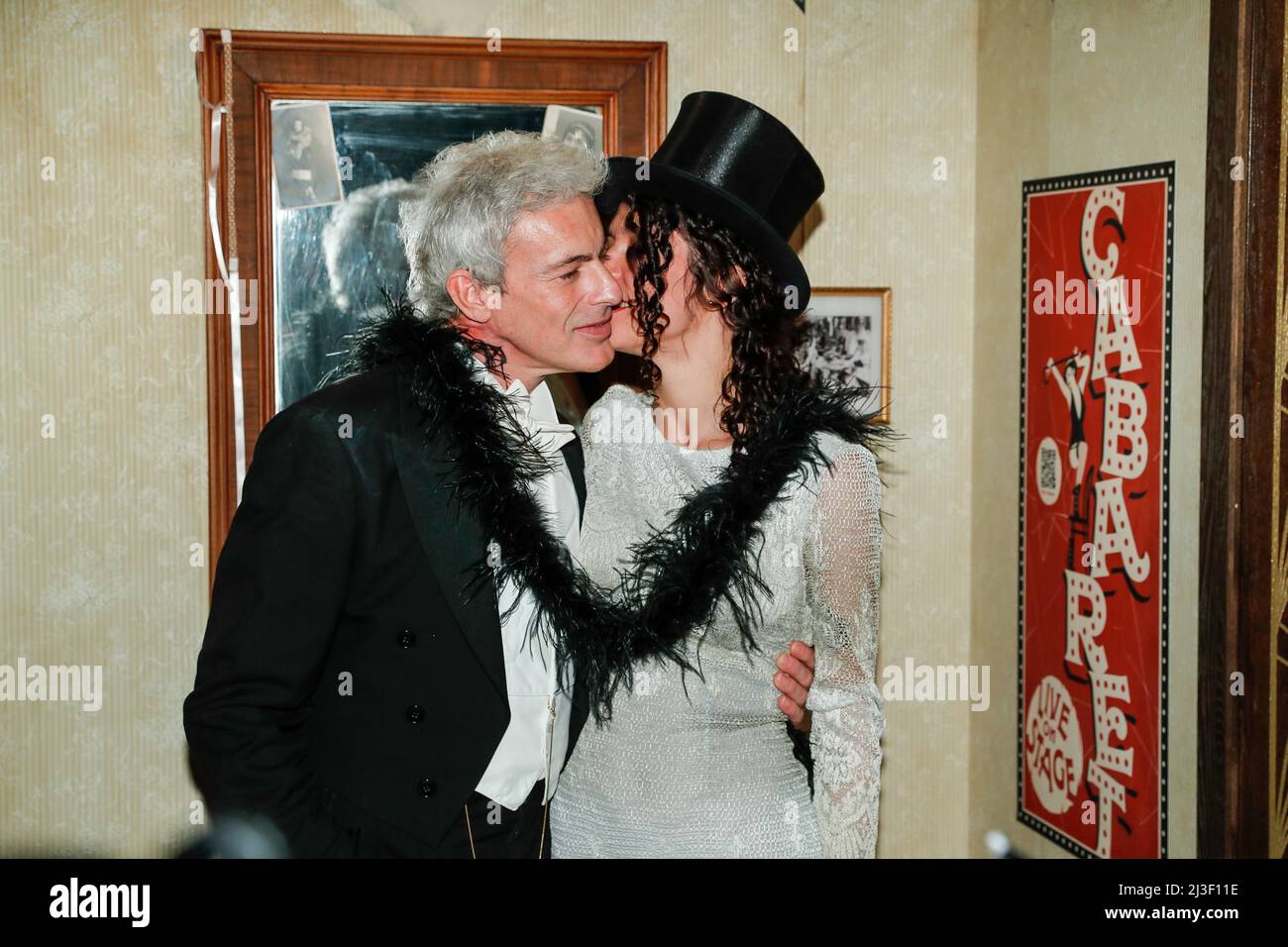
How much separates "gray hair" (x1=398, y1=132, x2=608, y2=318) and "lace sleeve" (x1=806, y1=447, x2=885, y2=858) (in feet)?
2.15

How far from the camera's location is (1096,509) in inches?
102

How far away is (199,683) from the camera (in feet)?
5.21

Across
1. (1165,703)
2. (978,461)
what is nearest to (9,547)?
(978,461)

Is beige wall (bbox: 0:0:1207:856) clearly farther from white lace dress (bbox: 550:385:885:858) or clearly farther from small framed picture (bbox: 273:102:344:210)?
white lace dress (bbox: 550:385:885:858)

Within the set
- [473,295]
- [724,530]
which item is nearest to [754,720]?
[724,530]

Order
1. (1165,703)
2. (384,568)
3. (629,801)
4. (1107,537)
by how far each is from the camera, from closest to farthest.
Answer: (384,568) < (629,801) < (1165,703) < (1107,537)

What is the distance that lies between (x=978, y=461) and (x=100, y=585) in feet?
7.50

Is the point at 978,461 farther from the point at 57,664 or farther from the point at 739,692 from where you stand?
the point at 57,664

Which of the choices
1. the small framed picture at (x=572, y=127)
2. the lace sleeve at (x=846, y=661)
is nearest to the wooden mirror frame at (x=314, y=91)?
the small framed picture at (x=572, y=127)

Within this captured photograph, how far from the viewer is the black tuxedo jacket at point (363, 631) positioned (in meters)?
1.58

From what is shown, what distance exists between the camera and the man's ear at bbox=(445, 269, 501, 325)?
74.4 inches

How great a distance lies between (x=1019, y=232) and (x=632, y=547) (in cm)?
156

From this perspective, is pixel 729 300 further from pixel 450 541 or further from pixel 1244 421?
pixel 1244 421

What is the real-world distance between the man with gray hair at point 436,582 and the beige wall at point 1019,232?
Result: 48.4 inches
